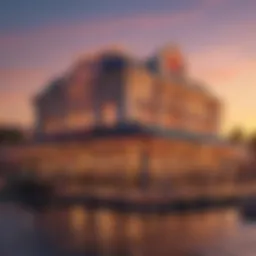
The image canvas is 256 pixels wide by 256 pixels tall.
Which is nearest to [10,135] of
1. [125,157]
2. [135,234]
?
[125,157]

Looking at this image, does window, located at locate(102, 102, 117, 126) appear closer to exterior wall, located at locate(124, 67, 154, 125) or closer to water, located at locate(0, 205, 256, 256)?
exterior wall, located at locate(124, 67, 154, 125)

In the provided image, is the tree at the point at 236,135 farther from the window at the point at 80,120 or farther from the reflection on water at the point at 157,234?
the window at the point at 80,120

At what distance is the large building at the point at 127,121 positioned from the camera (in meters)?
1.63

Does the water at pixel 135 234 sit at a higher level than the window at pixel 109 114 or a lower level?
lower

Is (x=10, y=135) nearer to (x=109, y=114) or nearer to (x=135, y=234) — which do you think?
(x=109, y=114)

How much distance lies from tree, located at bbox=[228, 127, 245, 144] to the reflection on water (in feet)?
0.69

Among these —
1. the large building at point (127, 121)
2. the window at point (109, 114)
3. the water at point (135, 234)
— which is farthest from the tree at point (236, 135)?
the window at point (109, 114)

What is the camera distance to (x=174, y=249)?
1.63 m

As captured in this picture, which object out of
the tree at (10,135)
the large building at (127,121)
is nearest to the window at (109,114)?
the large building at (127,121)

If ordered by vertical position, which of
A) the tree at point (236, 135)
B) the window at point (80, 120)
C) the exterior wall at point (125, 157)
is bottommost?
the exterior wall at point (125, 157)

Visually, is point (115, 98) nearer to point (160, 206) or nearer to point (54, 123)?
point (54, 123)

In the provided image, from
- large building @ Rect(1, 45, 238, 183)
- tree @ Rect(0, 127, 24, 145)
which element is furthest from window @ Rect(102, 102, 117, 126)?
tree @ Rect(0, 127, 24, 145)

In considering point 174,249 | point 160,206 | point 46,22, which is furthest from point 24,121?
point 174,249

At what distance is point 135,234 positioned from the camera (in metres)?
1.64
